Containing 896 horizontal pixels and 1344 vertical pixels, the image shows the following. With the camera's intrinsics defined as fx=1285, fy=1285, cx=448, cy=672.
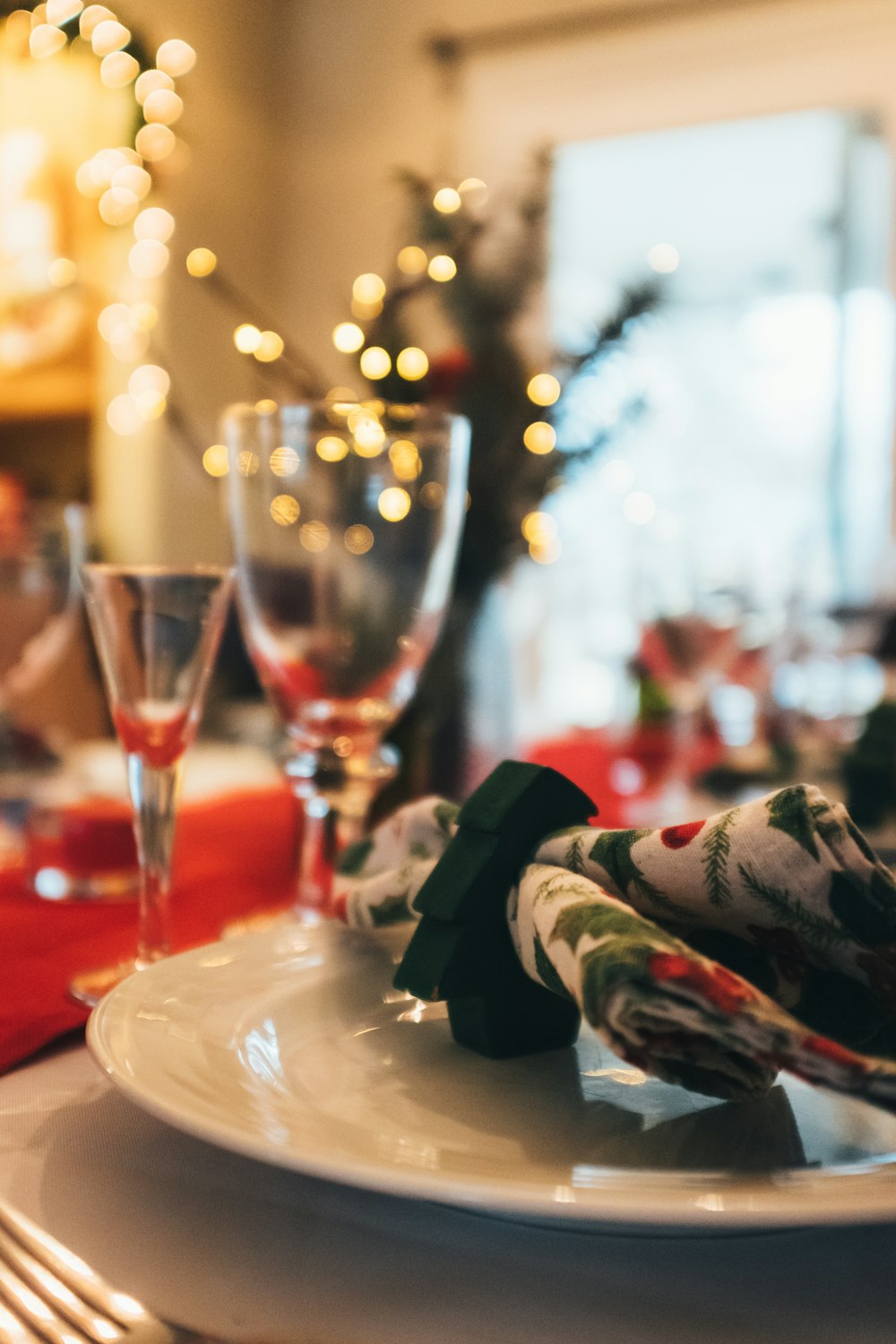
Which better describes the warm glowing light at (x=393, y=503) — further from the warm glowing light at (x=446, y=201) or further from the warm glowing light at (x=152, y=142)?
the warm glowing light at (x=152, y=142)

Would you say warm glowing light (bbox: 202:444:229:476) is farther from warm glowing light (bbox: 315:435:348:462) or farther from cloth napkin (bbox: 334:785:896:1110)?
cloth napkin (bbox: 334:785:896:1110)

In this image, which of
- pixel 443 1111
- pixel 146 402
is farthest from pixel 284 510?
pixel 146 402

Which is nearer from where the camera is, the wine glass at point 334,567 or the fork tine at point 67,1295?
the fork tine at point 67,1295

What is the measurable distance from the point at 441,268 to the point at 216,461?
210 mm

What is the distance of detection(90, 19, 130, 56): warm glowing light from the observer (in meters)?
0.92

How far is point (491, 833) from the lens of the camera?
369 millimetres

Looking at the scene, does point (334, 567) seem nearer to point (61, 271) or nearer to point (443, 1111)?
point (443, 1111)

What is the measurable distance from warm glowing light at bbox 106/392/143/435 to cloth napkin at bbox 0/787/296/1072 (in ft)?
7.73

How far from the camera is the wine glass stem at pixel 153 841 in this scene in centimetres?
49

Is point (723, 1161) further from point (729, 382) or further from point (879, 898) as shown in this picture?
point (729, 382)

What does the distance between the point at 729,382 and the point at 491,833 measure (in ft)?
11.4

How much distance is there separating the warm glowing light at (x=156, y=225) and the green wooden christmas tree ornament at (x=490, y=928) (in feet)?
8.67

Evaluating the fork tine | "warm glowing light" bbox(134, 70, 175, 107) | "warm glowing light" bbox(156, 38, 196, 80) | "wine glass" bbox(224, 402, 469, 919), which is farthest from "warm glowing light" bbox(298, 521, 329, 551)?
"warm glowing light" bbox(156, 38, 196, 80)

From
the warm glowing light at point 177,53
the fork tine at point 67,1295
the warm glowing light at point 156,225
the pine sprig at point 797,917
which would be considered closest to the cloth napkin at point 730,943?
the pine sprig at point 797,917
